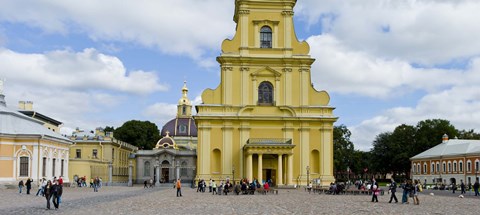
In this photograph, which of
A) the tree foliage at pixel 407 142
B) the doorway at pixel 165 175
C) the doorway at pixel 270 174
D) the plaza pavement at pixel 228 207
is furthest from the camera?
the tree foliage at pixel 407 142

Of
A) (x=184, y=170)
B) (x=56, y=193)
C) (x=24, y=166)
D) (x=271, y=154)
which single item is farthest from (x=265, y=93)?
(x=56, y=193)

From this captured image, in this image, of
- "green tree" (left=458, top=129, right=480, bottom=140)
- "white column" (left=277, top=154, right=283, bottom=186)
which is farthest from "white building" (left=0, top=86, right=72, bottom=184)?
"green tree" (left=458, top=129, right=480, bottom=140)

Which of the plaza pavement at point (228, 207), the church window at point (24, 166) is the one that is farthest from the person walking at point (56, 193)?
the church window at point (24, 166)

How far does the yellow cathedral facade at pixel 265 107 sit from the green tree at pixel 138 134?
55.3 metres

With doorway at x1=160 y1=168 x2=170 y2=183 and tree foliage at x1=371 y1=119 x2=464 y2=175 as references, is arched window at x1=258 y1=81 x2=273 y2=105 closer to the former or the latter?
doorway at x1=160 y1=168 x2=170 y2=183

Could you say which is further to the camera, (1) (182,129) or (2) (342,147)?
(1) (182,129)

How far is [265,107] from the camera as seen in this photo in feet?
193

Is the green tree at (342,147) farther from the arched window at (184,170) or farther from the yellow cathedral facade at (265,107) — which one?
the yellow cathedral facade at (265,107)

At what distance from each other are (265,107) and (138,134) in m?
58.1

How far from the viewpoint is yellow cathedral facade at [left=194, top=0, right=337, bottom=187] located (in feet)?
190

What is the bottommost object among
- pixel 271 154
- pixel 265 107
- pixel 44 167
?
pixel 44 167

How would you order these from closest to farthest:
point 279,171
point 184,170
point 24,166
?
point 24,166
point 279,171
point 184,170

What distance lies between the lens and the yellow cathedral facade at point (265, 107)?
57969mm

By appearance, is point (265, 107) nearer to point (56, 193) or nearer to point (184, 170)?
point (184, 170)
